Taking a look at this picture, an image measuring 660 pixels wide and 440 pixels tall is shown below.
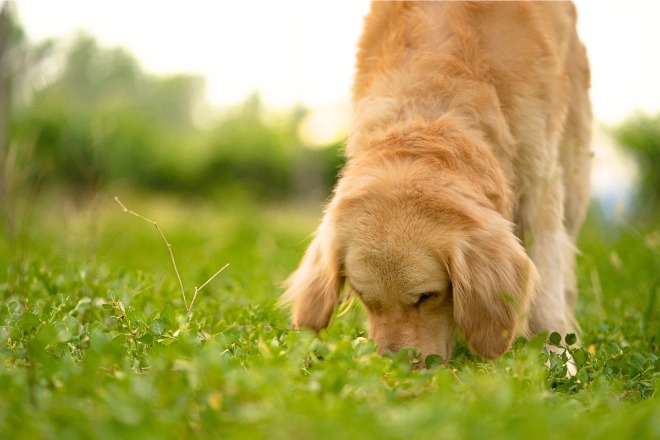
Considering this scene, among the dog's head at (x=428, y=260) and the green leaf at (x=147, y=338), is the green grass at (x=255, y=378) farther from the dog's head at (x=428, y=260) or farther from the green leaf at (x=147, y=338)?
the dog's head at (x=428, y=260)

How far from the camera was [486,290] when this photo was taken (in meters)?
2.61

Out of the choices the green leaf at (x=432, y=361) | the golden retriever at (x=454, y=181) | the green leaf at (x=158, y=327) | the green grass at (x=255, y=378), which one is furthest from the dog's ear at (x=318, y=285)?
the green leaf at (x=158, y=327)

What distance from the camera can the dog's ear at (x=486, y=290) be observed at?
2.57m

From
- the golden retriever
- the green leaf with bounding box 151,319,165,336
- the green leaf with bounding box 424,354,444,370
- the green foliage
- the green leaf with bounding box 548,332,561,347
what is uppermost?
the golden retriever

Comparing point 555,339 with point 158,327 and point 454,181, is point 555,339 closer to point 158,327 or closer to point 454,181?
point 454,181

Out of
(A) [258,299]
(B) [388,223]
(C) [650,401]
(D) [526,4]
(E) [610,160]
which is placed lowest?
(A) [258,299]

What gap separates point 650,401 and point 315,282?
4.81ft

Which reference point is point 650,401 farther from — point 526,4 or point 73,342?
point 526,4

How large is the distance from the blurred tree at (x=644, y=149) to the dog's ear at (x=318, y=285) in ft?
17.5

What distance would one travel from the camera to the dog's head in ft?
8.40

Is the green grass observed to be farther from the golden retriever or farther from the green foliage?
the green foliage

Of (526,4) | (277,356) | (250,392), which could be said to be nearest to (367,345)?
(277,356)

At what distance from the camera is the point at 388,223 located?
8.46ft

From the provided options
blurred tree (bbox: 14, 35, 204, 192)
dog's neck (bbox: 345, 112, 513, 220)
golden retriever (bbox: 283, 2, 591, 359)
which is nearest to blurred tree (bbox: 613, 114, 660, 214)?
golden retriever (bbox: 283, 2, 591, 359)
